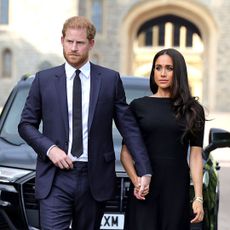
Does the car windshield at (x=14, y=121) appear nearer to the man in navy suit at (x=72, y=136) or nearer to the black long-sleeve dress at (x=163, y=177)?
the man in navy suit at (x=72, y=136)

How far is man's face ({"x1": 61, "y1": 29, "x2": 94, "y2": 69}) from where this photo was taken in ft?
10.6

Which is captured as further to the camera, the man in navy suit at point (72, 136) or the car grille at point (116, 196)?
the car grille at point (116, 196)

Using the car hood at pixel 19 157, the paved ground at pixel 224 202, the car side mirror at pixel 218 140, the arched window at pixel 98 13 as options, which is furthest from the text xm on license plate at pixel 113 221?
the arched window at pixel 98 13

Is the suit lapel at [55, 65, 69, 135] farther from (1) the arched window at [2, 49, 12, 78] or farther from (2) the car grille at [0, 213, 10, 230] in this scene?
(1) the arched window at [2, 49, 12, 78]

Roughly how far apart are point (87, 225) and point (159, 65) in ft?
3.18

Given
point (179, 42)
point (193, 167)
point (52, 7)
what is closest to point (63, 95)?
point (193, 167)

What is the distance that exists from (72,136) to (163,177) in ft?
1.79

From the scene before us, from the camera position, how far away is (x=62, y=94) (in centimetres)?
329

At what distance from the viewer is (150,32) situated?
5597 cm

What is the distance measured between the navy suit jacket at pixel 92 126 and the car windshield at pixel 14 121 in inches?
55.5

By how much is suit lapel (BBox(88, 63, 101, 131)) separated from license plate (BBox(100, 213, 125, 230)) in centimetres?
97

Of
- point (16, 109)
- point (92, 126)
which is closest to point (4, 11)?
point (16, 109)

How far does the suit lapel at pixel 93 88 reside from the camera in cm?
328

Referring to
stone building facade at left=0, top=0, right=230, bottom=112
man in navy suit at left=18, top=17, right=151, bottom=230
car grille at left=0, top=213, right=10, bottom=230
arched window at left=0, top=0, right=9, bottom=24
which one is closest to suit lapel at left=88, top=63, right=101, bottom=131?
man in navy suit at left=18, top=17, right=151, bottom=230
